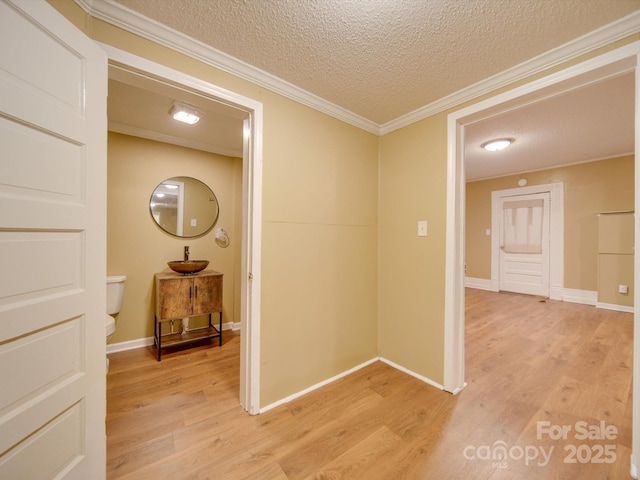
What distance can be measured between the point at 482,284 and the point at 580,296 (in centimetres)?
157

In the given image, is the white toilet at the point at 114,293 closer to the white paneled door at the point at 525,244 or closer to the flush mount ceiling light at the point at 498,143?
the flush mount ceiling light at the point at 498,143

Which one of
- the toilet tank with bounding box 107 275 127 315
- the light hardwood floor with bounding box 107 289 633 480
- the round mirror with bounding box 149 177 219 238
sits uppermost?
the round mirror with bounding box 149 177 219 238

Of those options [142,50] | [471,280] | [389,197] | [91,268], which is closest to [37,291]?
[91,268]

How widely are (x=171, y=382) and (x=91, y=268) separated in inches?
59.8

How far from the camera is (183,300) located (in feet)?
8.82

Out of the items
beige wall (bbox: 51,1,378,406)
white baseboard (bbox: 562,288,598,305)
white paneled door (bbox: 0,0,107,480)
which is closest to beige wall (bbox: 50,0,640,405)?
beige wall (bbox: 51,1,378,406)

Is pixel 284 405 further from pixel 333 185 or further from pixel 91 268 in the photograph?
pixel 333 185

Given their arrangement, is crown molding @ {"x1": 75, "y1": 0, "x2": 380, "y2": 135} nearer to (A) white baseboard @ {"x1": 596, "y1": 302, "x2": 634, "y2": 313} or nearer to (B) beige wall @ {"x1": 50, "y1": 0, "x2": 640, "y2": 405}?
(B) beige wall @ {"x1": 50, "y1": 0, "x2": 640, "y2": 405}

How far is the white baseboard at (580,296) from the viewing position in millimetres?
4398

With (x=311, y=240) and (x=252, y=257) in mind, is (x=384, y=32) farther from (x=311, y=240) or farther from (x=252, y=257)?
(x=252, y=257)

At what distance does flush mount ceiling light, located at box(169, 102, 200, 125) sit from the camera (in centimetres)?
220

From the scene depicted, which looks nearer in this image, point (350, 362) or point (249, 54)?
point (249, 54)

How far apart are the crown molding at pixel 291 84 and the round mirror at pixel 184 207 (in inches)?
72.7

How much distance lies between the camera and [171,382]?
2164mm
